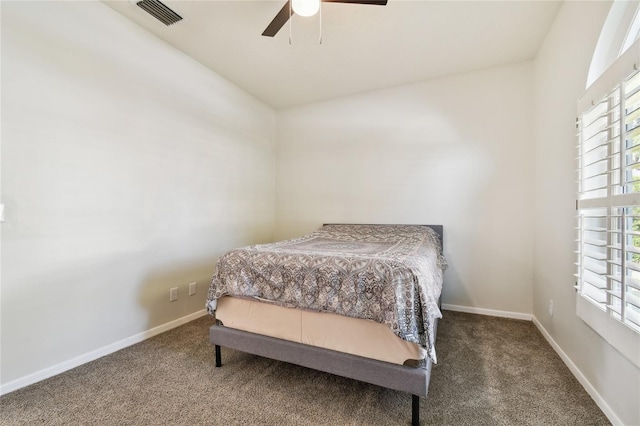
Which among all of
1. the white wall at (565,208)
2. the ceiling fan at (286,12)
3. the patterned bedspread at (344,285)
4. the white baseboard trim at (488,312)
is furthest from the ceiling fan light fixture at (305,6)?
the white baseboard trim at (488,312)

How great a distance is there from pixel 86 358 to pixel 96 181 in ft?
4.43

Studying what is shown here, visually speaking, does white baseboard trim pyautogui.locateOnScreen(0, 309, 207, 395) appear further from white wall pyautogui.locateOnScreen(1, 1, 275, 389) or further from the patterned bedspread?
the patterned bedspread

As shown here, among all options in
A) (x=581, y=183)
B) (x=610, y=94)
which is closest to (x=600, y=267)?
(x=581, y=183)

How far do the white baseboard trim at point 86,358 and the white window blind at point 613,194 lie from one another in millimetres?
3263

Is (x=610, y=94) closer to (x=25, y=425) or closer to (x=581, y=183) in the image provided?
(x=581, y=183)

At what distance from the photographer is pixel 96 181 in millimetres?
2109

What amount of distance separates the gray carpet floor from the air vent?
2766 millimetres

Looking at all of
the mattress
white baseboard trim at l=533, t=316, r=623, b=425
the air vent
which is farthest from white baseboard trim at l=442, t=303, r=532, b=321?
the air vent

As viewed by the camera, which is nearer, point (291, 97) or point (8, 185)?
point (8, 185)

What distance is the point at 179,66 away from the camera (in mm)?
2748

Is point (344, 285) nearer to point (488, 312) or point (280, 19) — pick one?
point (280, 19)

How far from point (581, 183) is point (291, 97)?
3.30 meters

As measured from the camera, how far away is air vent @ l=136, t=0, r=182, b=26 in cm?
210

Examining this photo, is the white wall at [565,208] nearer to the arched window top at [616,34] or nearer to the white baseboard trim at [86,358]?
the arched window top at [616,34]
